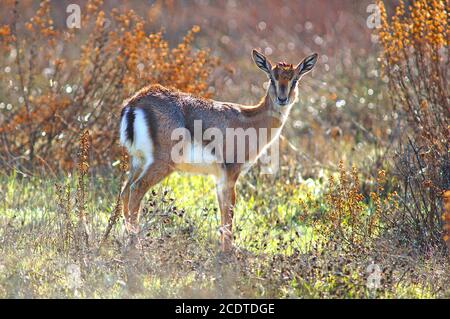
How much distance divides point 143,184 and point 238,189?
194 centimetres

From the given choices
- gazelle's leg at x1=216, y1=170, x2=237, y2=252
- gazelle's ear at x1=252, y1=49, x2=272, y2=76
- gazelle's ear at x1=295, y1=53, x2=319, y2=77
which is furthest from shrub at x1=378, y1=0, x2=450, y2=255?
gazelle's leg at x1=216, y1=170, x2=237, y2=252

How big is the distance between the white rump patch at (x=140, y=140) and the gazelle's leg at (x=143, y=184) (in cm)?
5

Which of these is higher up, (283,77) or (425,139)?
(283,77)

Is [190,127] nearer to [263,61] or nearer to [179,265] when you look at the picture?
[263,61]

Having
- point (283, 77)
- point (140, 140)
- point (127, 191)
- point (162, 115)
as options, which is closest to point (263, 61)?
point (283, 77)

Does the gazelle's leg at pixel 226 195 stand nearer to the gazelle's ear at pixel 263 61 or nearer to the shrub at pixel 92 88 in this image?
the gazelle's ear at pixel 263 61

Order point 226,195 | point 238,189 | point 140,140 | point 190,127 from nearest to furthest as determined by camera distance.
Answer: point 140,140 → point 190,127 → point 226,195 → point 238,189

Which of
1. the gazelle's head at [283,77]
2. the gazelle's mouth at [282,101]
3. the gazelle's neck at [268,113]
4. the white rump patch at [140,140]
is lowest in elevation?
the white rump patch at [140,140]

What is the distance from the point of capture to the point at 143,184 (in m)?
8.15

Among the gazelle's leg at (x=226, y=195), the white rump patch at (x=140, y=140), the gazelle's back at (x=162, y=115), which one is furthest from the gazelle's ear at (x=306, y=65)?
the white rump patch at (x=140, y=140)

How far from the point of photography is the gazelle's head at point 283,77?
8.66 metres

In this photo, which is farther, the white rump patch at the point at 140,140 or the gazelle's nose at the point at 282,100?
the gazelle's nose at the point at 282,100
